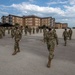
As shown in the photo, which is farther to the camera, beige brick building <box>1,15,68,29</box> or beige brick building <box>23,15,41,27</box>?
beige brick building <box>23,15,41,27</box>

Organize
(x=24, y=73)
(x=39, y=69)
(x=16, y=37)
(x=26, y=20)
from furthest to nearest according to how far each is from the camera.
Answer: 1. (x=26, y=20)
2. (x=16, y=37)
3. (x=39, y=69)
4. (x=24, y=73)

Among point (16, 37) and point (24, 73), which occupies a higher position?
point (16, 37)

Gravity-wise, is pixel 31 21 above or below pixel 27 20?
below

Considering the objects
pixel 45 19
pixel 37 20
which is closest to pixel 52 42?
pixel 37 20

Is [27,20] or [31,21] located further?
[27,20]

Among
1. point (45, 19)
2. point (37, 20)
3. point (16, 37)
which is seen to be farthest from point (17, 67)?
point (45, 19)

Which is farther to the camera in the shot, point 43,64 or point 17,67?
point 43,64

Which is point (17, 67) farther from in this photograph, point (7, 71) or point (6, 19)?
point (6, 19)

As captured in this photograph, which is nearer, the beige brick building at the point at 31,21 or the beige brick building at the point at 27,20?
the beige brick building at the point at 27,20

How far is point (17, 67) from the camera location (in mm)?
8539

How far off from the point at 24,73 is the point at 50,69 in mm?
1257

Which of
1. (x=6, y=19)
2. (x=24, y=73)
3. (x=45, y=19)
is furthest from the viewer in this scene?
(x=45, y=19)

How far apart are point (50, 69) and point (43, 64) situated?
0.98m

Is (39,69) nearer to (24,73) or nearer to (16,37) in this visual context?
(24,73)
